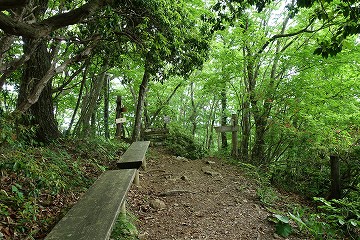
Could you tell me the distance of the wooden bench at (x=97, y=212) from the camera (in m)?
2.26

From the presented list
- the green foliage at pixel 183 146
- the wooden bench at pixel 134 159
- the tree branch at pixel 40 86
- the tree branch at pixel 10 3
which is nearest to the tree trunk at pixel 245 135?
the green foliage at pixel 183 146

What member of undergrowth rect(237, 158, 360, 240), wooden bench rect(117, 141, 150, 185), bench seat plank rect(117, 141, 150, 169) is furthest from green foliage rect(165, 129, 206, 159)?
undergrowth rect(237, 158, 360, 240)

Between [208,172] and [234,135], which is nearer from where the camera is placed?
[208,172]

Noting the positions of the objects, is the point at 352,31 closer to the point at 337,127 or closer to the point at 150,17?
the point at 150,17

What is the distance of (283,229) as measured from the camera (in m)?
4.01

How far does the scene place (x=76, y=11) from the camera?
9.36ft

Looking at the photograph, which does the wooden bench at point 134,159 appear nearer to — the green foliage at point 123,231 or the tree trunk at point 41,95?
the green foliage at point 123,231

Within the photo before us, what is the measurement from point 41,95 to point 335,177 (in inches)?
301

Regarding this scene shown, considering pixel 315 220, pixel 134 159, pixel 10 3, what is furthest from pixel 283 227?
pixel 10 3

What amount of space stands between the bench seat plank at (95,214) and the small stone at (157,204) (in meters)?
1.14

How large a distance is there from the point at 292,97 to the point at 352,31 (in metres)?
5.46

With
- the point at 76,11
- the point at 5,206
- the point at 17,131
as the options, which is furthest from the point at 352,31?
the point at 17,131

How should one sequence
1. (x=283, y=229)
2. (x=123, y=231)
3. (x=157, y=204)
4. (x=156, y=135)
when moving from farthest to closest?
(x=156, y=135), (x=157, y=204), (x=283, y=229), (x=123, y=231)

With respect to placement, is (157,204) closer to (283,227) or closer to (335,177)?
(283,227)
